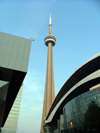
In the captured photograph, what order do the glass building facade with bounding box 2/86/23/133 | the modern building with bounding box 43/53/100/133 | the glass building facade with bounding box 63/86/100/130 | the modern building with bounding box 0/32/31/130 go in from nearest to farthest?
the modern building with bounding box 0/32/31/130 → the glass building facade with bounding box 63/86/100/130 → the modern building with bounding box 43/53/100/133 → the glass building facade with bounding box 2/86/23/133

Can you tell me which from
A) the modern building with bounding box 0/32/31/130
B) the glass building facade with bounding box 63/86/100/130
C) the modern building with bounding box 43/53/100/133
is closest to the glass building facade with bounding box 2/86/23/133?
the modern building with bounding box 43/53/100/133

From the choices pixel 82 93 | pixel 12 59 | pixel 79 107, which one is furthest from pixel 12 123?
pixel 12 59

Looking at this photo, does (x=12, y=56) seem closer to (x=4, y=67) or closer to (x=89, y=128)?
(x=4, y=67)

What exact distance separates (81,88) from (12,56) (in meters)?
22.7

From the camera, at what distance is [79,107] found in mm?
26281

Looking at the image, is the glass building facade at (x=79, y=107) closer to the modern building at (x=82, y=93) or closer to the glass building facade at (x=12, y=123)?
the modern building at (x=82, y=93)

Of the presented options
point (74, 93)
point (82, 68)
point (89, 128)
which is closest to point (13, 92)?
point (89, 128)

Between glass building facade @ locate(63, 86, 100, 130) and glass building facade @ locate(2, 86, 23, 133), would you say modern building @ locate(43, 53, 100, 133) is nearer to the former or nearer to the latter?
glass building facade @ locate(63, 86, 100, 130)

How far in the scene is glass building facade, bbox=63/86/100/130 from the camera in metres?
23.4

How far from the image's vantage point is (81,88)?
97.3 feet

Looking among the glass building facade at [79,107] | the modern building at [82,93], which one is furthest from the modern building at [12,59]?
the modern building at [82,93]

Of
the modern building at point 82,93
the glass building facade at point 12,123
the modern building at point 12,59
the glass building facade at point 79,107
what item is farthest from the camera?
the glass building facade at point 12,123

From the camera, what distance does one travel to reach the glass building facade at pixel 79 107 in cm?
2339

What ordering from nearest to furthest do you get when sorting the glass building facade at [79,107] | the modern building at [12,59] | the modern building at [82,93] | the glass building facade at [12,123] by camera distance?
the modern building at [12,59] → the glass building facade at [79,107] → the modern building at [82,93] → the glass building facade at [12,123]
